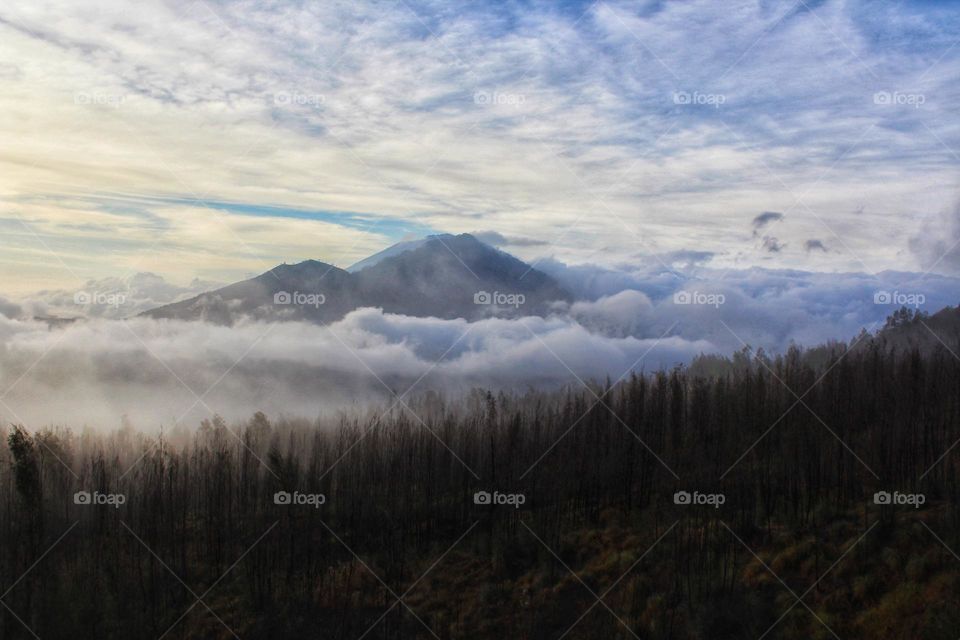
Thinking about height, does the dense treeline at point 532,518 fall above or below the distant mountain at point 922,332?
below

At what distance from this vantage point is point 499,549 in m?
19.0

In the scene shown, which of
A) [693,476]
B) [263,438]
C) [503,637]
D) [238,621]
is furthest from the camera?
[263,438]

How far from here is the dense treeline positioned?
16562 millimetres

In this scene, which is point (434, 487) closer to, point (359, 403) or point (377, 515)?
point (377, 515)

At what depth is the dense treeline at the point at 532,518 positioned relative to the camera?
54.3ft

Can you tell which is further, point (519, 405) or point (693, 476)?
point (519, 405)

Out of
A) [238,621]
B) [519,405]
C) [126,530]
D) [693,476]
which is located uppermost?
[519,405]

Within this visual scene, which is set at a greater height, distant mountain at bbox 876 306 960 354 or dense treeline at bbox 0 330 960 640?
distant mountain at bbox 876 306 960 354

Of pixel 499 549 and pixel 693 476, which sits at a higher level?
pixel 693 476

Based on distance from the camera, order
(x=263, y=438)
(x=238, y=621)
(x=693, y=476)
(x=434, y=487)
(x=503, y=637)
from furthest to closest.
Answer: (x=263, y=438)
(x=434, y=487)
(x=693, y=476)
(x=238, y=621)
(x=503, y=637)

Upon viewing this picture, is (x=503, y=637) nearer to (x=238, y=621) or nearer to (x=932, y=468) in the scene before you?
(x=238, y=621)

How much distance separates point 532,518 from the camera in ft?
65.7

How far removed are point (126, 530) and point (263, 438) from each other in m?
5.18

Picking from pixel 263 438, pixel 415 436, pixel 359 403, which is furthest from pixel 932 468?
pixel 263 438
